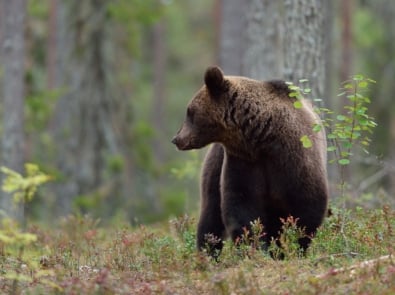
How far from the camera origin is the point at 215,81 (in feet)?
27.4

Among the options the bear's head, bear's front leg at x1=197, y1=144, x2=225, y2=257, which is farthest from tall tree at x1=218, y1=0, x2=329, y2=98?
the bear's head

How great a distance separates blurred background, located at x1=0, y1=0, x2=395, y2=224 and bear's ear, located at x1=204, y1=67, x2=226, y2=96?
1756mm

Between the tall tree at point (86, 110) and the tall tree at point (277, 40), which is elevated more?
the tall tree at point (277, 40)

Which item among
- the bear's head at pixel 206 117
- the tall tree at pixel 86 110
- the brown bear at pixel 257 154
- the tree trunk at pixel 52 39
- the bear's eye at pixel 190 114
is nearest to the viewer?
the brown bear at pixel 257 154

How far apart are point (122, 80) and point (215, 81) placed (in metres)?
12.2

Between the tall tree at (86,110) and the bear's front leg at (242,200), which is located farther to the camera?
the tall tree at (86,110)

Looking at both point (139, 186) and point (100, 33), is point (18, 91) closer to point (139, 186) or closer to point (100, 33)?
point (100, 33)

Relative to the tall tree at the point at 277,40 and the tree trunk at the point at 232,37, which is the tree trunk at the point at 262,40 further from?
the tree trunk at the point at 232,37

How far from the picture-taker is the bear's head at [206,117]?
8398mm

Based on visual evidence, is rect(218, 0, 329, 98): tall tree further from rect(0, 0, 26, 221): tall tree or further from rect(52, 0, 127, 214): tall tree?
rect(0, 0, 26, 221): tall tree

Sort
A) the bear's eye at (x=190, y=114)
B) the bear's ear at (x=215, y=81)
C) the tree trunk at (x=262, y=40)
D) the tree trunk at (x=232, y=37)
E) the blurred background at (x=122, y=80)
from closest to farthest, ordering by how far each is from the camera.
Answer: the bear's ear at (x=215, y=81) < the bear's eye at (x=190, y=114) < the blurred background at (x=122, y=80) < the tree trunk at (x=262, y=40) < the tree trunk at (x=232, y=37)

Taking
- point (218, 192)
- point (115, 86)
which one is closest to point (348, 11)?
point (115, 86)

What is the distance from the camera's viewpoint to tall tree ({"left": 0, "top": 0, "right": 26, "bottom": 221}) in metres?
14.0

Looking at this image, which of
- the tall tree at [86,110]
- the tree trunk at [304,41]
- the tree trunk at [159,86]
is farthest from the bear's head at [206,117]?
the tree trunk at [159,86]
